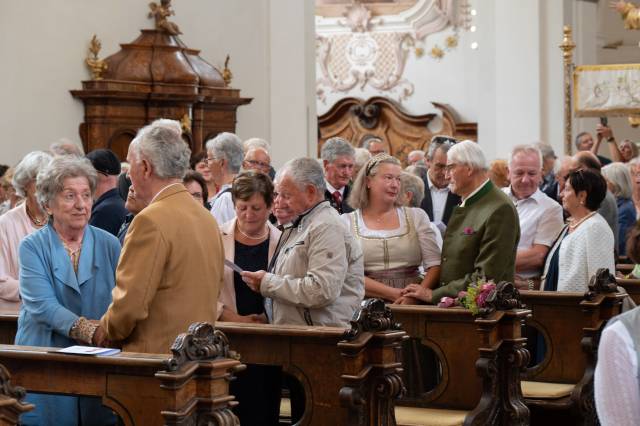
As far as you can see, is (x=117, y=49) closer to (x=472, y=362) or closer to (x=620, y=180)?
(x=620, y=180)

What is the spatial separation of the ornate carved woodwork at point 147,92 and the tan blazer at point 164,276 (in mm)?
6765

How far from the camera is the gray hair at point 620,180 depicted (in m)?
9.64

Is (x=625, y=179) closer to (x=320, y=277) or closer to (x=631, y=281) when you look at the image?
(x=631, y=281)

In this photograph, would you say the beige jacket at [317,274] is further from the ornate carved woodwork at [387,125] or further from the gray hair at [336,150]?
the ornate carved woodwork at [387,125]

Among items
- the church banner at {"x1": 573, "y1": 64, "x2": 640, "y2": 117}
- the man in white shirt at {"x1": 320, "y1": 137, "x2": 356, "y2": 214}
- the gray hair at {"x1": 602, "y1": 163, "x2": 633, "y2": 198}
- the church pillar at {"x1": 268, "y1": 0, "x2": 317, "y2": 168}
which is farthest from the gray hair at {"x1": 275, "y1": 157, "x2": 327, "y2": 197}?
the church banner at {"x1": 573, "y1": 64, "x2": 640, "y2": 117}

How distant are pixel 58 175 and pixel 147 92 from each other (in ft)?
21.2

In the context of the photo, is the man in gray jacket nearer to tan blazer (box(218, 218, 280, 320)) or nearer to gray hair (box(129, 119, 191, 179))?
tan blazer (box(218, 218, 280, 320))

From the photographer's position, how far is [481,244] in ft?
20.8

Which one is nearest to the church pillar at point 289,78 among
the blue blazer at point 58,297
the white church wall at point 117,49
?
the white church wall at point 117,49

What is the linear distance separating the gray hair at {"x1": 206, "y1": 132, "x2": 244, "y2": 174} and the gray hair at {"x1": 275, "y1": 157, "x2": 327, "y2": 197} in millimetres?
2108

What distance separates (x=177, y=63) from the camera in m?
11.7

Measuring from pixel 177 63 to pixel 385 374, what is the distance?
7.17 m

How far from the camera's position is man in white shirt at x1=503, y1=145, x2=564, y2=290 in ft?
24.1

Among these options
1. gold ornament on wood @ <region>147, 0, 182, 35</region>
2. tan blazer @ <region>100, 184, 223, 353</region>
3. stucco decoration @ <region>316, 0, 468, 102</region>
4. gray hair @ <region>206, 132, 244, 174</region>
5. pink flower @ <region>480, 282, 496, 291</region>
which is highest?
stucco decoration @ <region>316, 0, 468, 102</region>
